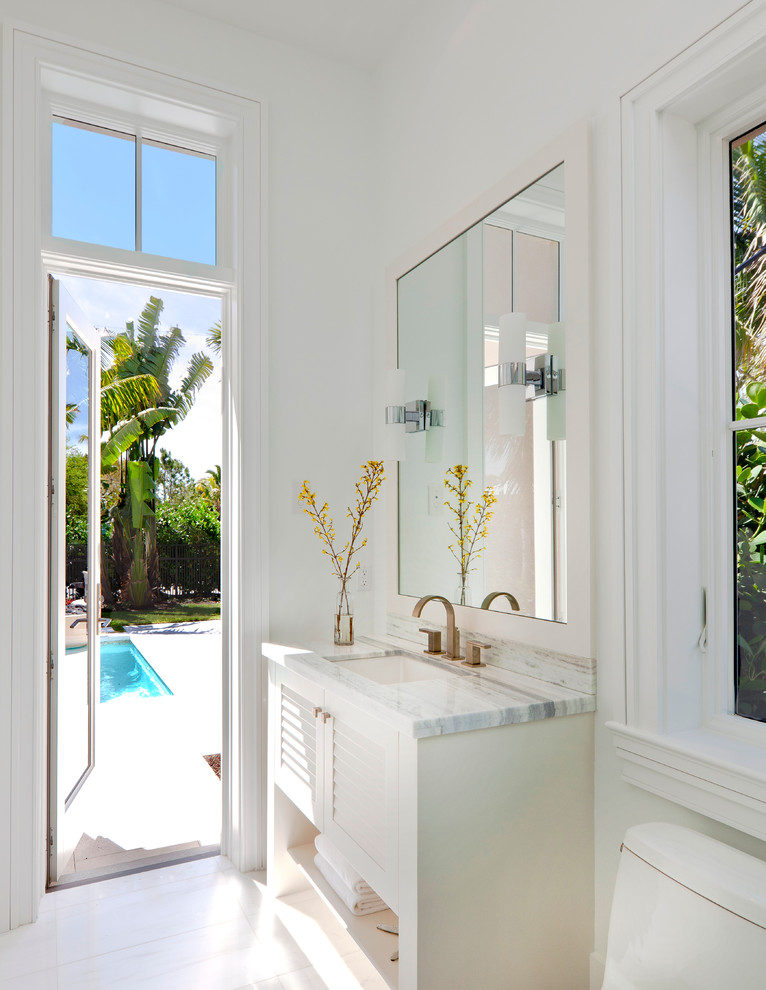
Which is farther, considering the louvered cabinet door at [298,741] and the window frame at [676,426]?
the louvered cabinet door at [298,741]

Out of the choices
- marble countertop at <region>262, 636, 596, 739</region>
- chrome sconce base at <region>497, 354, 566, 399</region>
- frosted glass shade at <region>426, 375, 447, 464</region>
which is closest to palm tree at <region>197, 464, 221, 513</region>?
frosted glass shade at <region>426, 375, 447, 464</region>

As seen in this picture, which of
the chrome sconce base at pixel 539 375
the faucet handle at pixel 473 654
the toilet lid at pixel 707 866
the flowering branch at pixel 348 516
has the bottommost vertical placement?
the toilet lid at pixel 707 866

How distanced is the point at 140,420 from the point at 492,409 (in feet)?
19.7

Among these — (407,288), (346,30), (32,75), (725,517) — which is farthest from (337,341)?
(725,517)

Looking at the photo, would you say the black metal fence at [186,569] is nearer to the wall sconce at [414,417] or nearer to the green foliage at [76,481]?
the green foliage at [76,481]

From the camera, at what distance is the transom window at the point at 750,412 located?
135cm

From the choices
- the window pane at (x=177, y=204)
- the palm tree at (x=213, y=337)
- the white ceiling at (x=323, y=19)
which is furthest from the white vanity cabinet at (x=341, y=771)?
the palm tree at (x=213, y=337)

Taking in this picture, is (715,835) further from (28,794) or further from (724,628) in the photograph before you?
(28,794)

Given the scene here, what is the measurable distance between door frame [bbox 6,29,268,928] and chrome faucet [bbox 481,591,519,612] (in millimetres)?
859

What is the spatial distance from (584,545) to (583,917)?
0.86m

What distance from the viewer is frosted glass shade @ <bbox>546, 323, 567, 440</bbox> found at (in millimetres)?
1676

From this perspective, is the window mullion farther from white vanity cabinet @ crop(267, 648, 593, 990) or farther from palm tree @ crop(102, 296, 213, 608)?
palm tree @ crop(102, 296, 213, 608)

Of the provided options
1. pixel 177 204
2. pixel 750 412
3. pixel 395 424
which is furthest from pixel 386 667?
pixel 177 204

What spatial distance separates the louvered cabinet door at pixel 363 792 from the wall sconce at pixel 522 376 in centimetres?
85
